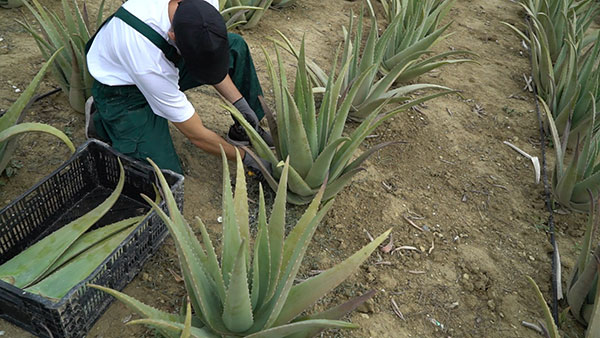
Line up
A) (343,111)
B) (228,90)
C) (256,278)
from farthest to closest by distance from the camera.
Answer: (228,90) → (343,111) → (256,278)

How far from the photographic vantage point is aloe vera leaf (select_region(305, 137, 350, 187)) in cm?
189

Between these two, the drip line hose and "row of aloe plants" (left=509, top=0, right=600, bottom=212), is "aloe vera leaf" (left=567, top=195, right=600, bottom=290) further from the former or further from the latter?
"row of aloe plants" (left=509, top=0, right=600, bottom=212)

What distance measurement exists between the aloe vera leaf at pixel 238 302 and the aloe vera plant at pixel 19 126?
3.04 ft

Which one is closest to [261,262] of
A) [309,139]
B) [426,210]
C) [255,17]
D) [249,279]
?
[249,279]

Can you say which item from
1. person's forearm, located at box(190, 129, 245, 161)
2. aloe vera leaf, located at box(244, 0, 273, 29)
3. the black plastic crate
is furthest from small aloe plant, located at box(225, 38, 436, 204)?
aloe vera leaf, located at box(244, 0, 273, 29)

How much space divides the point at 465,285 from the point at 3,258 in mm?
1826

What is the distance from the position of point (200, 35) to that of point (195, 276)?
0.86 m

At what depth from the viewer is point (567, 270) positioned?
2.13 metres

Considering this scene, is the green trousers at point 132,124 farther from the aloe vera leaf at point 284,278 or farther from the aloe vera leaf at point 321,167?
the aloe vera leaf at point 284,278

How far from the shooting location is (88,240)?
5.57ft

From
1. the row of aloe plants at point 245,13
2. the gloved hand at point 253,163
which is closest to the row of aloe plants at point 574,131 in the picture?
the gloved hand at point 253,163

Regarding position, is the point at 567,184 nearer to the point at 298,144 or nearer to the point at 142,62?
the point at 298,144

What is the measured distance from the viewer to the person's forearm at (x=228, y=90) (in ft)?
7.37

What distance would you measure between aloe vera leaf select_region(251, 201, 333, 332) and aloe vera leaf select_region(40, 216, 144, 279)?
701 millimetres
